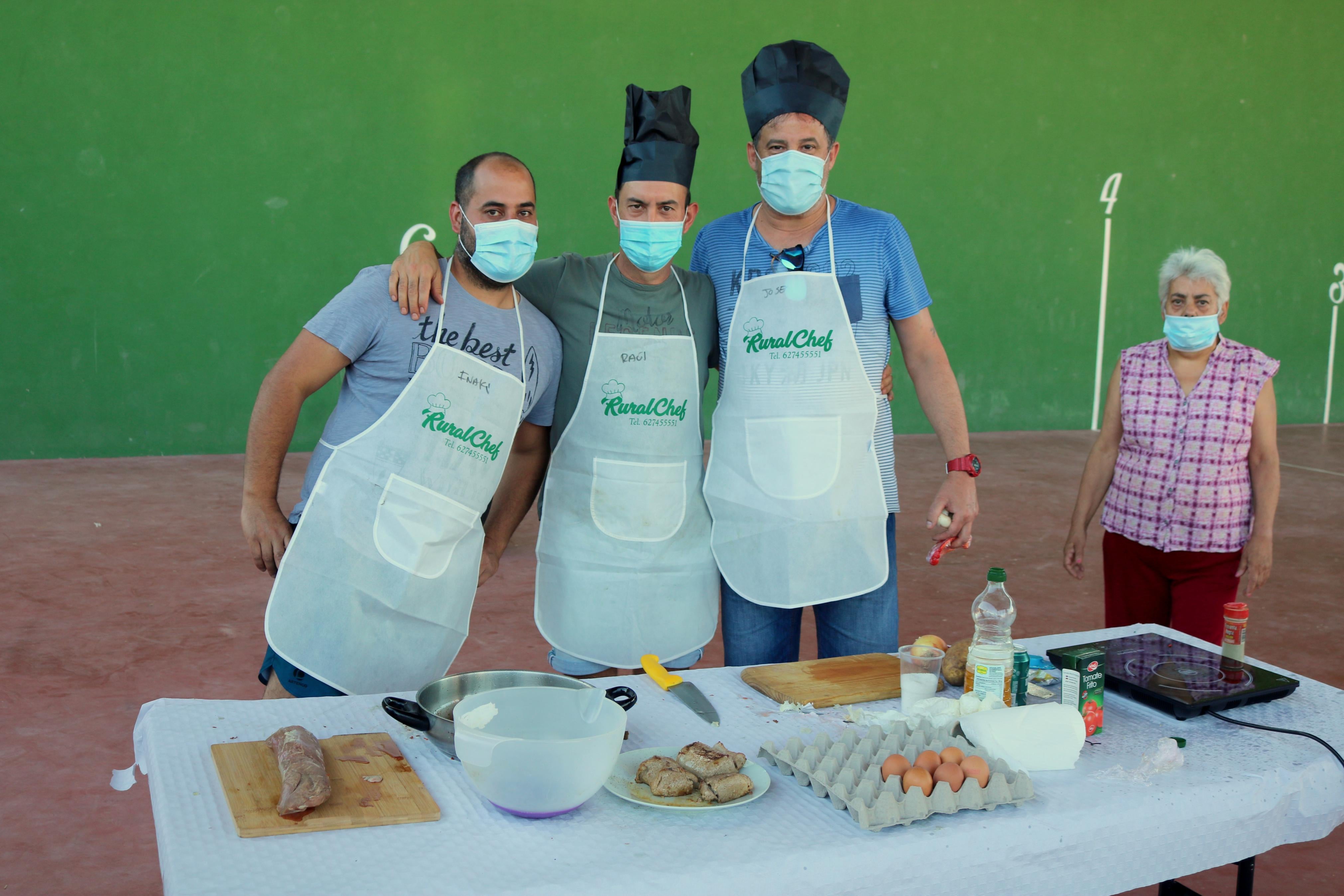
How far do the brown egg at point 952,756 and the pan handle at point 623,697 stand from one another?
396mm

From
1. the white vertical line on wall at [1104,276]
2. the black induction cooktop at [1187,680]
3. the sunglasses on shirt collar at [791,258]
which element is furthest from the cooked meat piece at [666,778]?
the white vertical line on wall at [1104,276]

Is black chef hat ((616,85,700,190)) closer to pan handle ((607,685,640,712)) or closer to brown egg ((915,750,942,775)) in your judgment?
pan handle ((607,685,640,712))

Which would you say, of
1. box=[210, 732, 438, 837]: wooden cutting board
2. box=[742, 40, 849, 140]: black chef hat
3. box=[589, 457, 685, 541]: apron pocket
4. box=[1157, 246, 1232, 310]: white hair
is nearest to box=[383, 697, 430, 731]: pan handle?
box=[210, 732, 438, 837]: wooden cutting board

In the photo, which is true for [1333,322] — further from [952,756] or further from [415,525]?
[952,756]

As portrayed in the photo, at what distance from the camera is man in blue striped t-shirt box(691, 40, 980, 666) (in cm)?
215

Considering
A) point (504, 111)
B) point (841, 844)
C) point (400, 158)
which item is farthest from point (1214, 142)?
point (841, 844)

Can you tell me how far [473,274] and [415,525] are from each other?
0.49 meters

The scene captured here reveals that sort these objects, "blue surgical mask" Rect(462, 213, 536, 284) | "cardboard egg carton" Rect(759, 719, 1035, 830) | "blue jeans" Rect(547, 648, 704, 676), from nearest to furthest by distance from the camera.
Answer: "cardboard egg carton" Rect(759, 719, 1035, 830) < "blue surgical mask" Rect(462, 213, 536, 284) < "blue jeans" Rect(547, 648, 704, 676)

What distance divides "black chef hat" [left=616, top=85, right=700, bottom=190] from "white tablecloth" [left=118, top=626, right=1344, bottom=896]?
1.12 m

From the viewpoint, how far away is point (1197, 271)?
9.27 ft

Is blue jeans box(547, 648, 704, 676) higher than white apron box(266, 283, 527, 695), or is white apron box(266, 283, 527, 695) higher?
white apron box(266, 283, 527, 695)

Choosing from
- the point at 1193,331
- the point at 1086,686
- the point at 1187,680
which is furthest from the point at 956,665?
the point at 1193,331

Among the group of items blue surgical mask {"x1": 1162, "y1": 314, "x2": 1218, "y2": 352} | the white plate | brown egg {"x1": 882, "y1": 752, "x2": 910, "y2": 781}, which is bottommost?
the white plate

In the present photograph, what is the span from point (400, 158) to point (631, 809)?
6330mm
